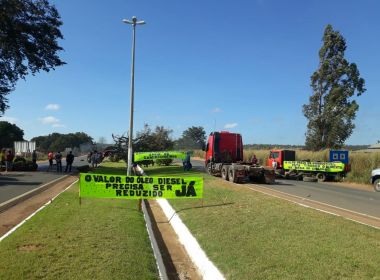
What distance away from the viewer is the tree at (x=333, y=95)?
1913 inches

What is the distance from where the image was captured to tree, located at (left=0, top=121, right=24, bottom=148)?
383 feet

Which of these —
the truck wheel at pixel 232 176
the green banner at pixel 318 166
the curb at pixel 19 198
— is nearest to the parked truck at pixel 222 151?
the truck wheel at pixel 232 176

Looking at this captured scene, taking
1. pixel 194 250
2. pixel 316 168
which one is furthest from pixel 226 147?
pixel 194 250

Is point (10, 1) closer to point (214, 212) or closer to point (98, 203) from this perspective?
point (98, 203)

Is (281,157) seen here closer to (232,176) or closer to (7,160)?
(232,176)

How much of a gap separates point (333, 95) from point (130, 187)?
126ft

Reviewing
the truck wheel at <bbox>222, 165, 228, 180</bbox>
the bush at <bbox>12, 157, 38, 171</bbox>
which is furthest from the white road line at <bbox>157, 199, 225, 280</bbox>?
the bush at <bbox>12, 157, 38, 171</bbox>

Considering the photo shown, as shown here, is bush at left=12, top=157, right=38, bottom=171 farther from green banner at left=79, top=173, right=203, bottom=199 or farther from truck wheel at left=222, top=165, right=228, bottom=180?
green banner at left=79, top=173, right=203, bottom=199

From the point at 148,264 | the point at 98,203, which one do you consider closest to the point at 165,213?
the point at 98,203

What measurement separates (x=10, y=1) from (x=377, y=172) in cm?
2696

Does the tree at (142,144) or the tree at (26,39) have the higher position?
the tree at (26,39)

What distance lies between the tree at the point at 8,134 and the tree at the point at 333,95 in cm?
8353

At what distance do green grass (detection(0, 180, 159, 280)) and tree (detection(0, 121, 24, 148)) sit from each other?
109 m

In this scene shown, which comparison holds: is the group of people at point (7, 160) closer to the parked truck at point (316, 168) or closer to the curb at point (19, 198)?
the curb at point (19, 198)
